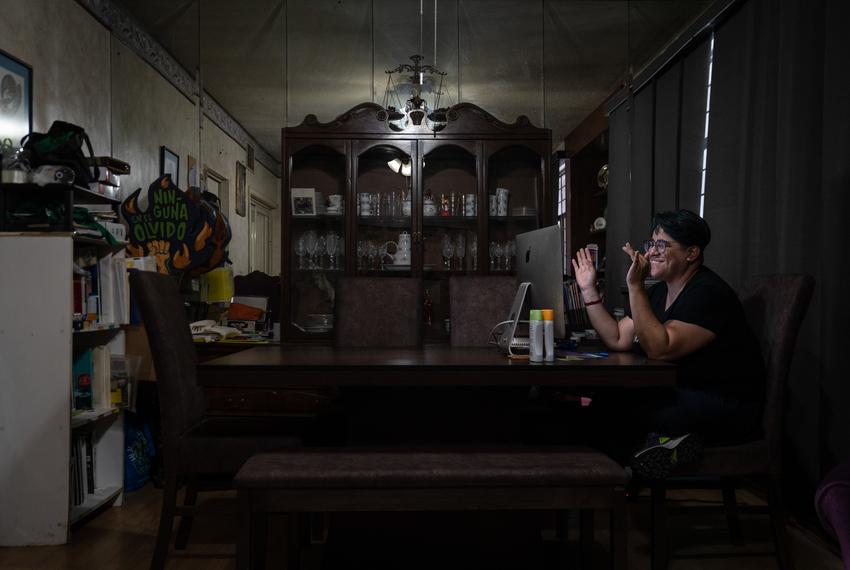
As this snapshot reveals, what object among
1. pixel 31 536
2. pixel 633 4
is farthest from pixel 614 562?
pixel 633 4

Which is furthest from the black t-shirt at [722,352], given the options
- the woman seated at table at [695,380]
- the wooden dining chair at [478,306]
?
the wooden dining chair at [478,306]

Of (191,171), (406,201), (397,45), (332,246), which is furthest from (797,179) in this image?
(191,171)

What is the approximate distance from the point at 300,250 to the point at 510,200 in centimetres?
125

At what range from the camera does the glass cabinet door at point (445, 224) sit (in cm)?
354

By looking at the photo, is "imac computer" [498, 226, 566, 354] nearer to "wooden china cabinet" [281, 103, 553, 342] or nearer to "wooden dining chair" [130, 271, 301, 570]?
"wooden dining chair" [130, 271, 301, 570]

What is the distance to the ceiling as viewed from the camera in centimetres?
361

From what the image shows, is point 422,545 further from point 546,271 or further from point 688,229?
point 688,229

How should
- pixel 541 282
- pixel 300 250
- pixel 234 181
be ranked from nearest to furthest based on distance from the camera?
pixel 541 282 → pixel 300 250 → pixel 234 181

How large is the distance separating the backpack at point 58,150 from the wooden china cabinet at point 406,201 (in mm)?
1228

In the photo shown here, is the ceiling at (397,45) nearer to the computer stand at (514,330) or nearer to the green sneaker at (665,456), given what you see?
the computer stand at (514,330)

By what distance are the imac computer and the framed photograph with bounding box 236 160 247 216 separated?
10.4ft

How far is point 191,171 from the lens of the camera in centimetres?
422

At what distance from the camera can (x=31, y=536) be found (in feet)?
7.06

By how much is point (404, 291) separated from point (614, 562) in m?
1.50
